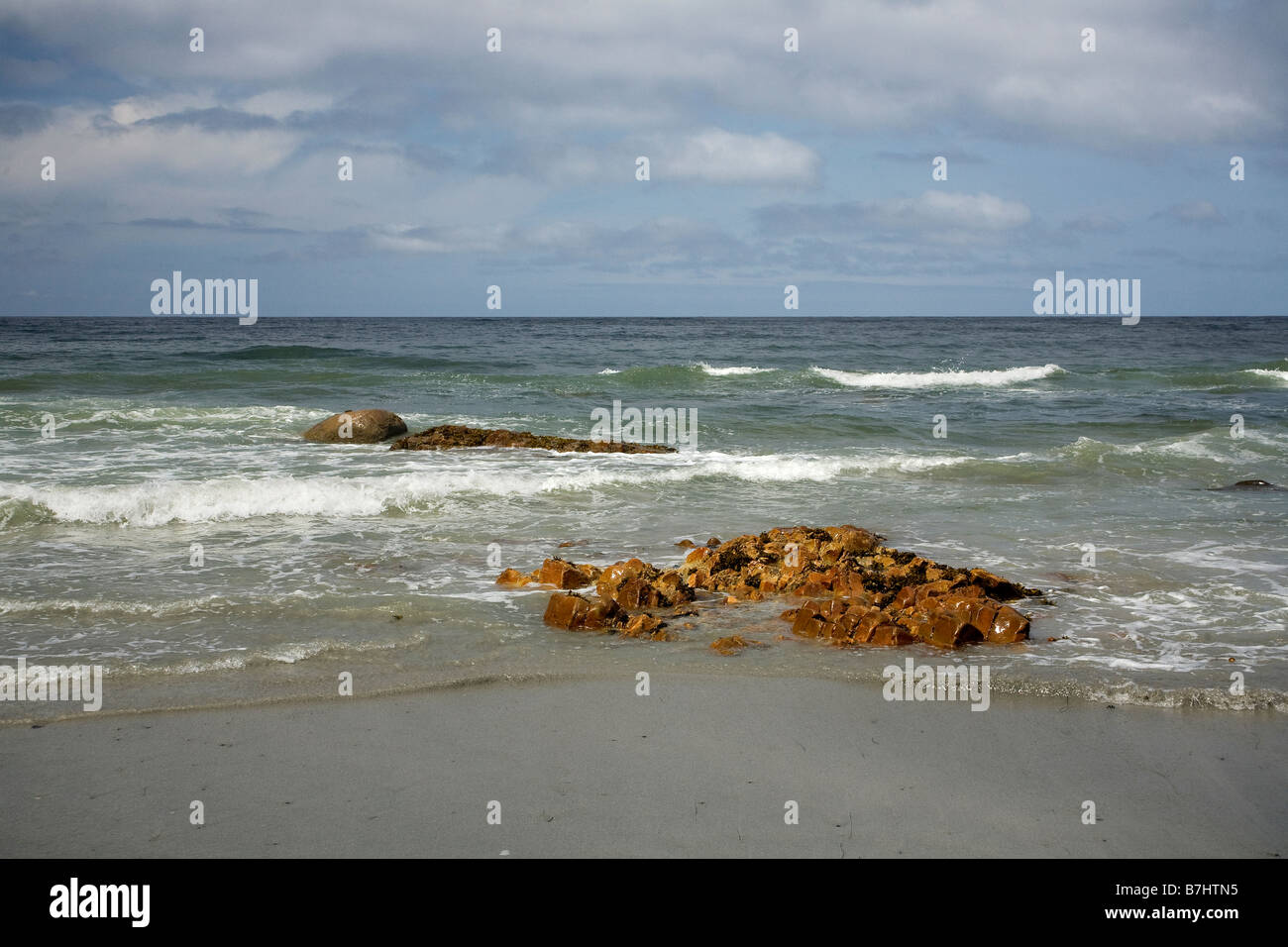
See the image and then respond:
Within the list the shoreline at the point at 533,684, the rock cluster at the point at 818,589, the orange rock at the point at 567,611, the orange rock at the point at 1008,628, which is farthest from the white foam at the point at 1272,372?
the orange rock at the point at 567,611

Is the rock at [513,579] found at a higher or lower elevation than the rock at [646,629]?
higher

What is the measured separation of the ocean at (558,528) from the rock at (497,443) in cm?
46

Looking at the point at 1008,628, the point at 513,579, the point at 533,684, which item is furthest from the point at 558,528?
the point at 1008,628

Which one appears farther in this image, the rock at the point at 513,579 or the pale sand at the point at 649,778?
the rock at the point at 513,579

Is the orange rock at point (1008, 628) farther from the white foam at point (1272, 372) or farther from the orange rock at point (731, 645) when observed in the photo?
the white foam at point (1272, 372)

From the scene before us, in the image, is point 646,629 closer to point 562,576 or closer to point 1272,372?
point 562,576

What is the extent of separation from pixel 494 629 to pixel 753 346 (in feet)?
148

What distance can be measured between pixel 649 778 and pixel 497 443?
11.4 m

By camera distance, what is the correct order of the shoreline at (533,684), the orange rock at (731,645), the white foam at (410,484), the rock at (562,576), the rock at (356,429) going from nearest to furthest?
the shoreline at (533,684), the orange rock at (731,645), the rock at (562,576), the white foam at (410,484), the rock at (356,429)

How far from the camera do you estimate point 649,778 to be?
14.2 feet

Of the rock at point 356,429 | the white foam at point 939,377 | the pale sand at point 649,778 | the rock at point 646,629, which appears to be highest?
the white foam at point 939,377

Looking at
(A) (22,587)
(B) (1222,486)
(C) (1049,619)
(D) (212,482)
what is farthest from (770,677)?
(B) (1222,486)

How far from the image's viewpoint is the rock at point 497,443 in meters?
15.0

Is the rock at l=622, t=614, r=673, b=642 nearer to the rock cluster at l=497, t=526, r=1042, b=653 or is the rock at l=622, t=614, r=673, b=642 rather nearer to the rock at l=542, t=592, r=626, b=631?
the rock cluster at l=497, t=526, r=1042, b=653
